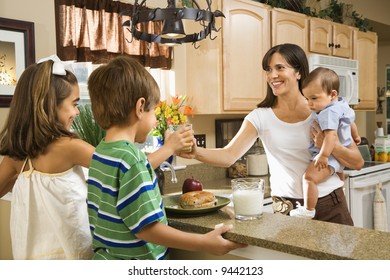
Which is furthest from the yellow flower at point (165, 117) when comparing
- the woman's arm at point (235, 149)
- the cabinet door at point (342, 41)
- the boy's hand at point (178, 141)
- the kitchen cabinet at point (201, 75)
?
the cabinet door at point (342, 41)

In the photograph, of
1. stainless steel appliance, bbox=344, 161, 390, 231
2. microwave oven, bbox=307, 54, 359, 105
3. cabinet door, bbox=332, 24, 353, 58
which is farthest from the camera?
cabinet door, bbox=332, 24, 353, 58

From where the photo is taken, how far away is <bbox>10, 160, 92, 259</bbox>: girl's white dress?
1199 mm

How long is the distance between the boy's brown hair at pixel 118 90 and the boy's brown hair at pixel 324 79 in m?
0.87

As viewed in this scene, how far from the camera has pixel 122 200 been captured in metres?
0.99

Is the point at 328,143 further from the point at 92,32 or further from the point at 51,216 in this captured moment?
the point at 92,32

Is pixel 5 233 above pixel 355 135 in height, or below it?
below

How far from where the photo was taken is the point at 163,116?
2336 mm

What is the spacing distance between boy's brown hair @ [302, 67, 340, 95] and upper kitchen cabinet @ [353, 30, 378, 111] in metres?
1.91

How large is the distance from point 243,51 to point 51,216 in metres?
1.68

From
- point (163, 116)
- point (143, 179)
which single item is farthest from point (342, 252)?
point (163, 116)

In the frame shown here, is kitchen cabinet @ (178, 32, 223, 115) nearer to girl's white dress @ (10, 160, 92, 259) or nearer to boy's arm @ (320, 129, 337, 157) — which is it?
boy's arm @ (320, 129, 337, 157)

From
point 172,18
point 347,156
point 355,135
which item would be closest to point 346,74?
point 355,135

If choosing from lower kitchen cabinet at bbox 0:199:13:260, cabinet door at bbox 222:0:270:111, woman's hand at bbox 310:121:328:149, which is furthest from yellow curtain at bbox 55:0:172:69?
woman's hand at bbox 310:121:328:149

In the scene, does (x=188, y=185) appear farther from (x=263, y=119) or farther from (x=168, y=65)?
(x=168, y=65)
